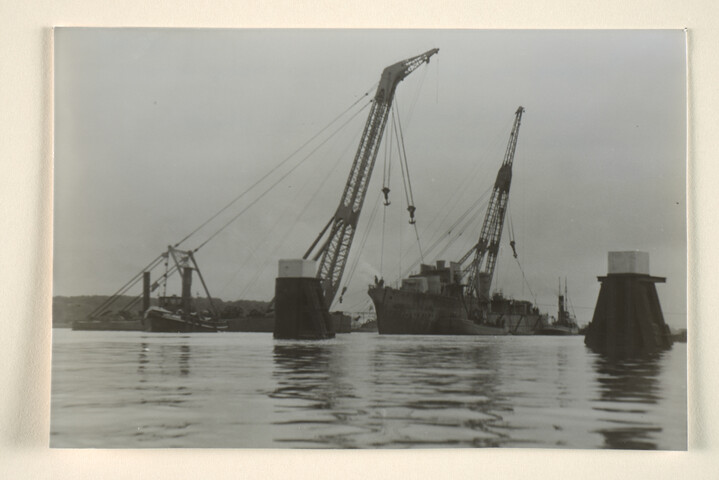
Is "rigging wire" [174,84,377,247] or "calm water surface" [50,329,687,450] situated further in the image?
"rigging wire" [174,84,377,247]

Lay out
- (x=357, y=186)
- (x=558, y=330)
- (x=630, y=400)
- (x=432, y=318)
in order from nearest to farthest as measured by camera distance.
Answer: (x=630, y=400)
(x=558, y=330)
(x=357, y=186)
(x=432, y=318)

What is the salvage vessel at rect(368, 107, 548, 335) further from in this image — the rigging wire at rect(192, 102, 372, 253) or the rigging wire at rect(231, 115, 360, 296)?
the rigging wire at rect(192, 102, 372, 253)

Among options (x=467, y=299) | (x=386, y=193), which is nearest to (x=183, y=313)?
(x=386, y=193)

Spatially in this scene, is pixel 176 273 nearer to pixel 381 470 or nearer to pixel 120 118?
pixel 120 118

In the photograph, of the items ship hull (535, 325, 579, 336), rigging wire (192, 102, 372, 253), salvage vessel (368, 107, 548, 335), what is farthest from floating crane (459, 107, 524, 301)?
rigging wire (192, 102, 372, 253)

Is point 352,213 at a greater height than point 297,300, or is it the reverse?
point 352,213

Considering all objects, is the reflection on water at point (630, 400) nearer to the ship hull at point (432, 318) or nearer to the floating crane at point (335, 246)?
the ship hull at point (432, 318)

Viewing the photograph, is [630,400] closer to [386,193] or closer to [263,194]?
[386,193]

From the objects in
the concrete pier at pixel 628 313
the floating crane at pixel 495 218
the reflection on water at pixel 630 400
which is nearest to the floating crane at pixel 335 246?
the floating crane at pixel 495 218
